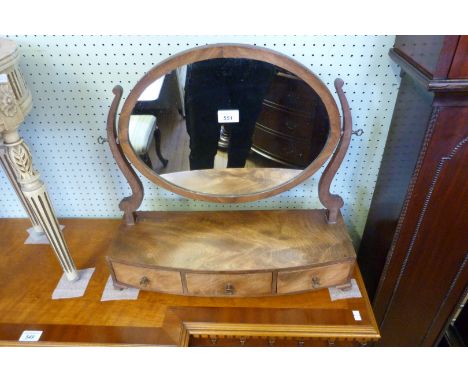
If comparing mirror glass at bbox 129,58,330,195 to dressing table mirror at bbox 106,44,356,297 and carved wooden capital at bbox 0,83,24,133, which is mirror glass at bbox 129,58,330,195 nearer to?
dressing table mirror at bbox 106,44,356,297

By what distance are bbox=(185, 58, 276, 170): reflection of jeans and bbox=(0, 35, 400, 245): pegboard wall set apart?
12 centimetres

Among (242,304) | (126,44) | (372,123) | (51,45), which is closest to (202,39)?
(126,44)

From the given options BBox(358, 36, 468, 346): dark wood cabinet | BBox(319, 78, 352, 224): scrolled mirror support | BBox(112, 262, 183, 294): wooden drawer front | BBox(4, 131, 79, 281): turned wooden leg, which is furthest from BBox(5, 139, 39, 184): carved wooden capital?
BBox(358, 36, 468, 346): dark wood cabinet

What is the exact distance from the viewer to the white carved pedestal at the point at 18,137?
641 millimetres

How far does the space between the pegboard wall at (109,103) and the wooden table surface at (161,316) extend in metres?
0.25

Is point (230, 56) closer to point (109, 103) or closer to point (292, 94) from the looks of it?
point (292, 94)

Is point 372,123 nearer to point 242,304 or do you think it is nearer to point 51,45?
point 242,304

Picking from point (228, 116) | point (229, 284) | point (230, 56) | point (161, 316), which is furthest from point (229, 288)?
point (230, 56)

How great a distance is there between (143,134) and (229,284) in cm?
42

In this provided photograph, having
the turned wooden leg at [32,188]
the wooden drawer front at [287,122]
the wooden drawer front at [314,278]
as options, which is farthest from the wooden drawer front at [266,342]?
the wooden drawer front at [287,122]

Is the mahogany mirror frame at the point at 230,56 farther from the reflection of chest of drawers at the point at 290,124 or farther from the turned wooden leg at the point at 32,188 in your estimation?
the turned wooden leg at the point at 32,188

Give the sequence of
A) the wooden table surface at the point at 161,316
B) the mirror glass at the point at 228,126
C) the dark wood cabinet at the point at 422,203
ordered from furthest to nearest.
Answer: the wooden table surface at the point at 161,316
the mirror glass at the point at 228,126
the dark wood cabinet at the point at 422,203

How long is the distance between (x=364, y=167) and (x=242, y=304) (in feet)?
1.67

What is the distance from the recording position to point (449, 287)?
901mm
